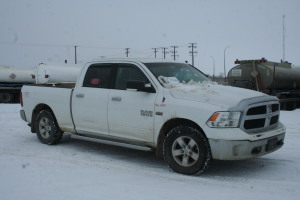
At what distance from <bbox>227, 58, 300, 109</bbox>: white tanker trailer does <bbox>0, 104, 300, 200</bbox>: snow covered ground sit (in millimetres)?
10327

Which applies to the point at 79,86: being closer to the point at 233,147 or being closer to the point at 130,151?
the point at 130,151

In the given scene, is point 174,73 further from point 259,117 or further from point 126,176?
point 126,176

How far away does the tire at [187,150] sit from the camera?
18.5 ft

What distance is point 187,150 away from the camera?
19.0ft

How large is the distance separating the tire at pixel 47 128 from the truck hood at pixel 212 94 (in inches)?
129

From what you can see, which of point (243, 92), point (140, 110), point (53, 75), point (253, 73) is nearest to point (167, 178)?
point (140, 110)

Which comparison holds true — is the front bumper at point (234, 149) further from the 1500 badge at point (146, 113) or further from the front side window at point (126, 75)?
the front side window at point (126, 75)

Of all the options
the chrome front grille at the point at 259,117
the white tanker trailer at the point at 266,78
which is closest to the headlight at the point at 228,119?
the chrome front grille at the point at 259,117

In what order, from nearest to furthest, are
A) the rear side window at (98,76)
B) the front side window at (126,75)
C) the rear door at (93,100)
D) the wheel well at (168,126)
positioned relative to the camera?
the wheel well at (168,126) → the front side window at (126,75) → the rear door at (93,100) → the rear side window at (98,76)

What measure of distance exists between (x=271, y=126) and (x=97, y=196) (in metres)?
3.13

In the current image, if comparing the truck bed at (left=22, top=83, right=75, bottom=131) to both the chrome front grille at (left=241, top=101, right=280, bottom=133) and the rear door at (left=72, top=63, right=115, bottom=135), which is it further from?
the chrome front grille at (left=241, top=101, right=280, bottom=133)

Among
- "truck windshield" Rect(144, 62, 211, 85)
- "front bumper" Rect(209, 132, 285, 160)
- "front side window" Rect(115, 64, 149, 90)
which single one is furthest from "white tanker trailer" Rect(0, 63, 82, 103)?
"front bumper" Rect(209, 132, 285, 160)

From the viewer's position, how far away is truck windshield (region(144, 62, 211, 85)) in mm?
6469

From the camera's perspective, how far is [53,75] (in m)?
25.4
